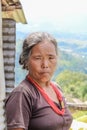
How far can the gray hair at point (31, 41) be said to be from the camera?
1.87m

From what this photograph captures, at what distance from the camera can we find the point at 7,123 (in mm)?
1758

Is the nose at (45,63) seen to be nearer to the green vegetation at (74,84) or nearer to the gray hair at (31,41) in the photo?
the gray hair at (31,41)

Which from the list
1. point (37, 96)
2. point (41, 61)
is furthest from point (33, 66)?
point (37, 96)

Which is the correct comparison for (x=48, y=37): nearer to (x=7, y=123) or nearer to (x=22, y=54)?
(x=22, y=54)

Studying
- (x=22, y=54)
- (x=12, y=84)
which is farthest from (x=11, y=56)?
(x=22, y=54)

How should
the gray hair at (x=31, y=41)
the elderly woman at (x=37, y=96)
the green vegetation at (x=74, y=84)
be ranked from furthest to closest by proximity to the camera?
the green vegetation at (x=74, y=84)
the gray hair at (x=31, y=41)
the elderly woman at (x=37, y=96)

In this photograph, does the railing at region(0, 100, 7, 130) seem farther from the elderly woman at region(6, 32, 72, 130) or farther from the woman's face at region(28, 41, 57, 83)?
the woman's face at region(28, 41, 57, 83)

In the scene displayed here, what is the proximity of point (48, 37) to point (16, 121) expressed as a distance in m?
0.46

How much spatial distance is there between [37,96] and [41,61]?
0.18m

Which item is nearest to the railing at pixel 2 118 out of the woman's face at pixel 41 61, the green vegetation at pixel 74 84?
the woman's face at pixel 41 61

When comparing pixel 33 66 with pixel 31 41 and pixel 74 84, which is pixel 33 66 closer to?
pixel 31 41

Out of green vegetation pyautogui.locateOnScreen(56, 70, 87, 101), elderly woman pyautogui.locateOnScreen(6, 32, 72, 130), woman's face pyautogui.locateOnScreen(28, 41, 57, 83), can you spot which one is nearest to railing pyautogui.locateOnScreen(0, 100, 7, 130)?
elderly woman pyautogui.locateOnScreen(6, 32, 72, 130)

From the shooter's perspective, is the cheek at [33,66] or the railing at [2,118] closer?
the railing at [2,118]

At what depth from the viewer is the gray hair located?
1866mm
